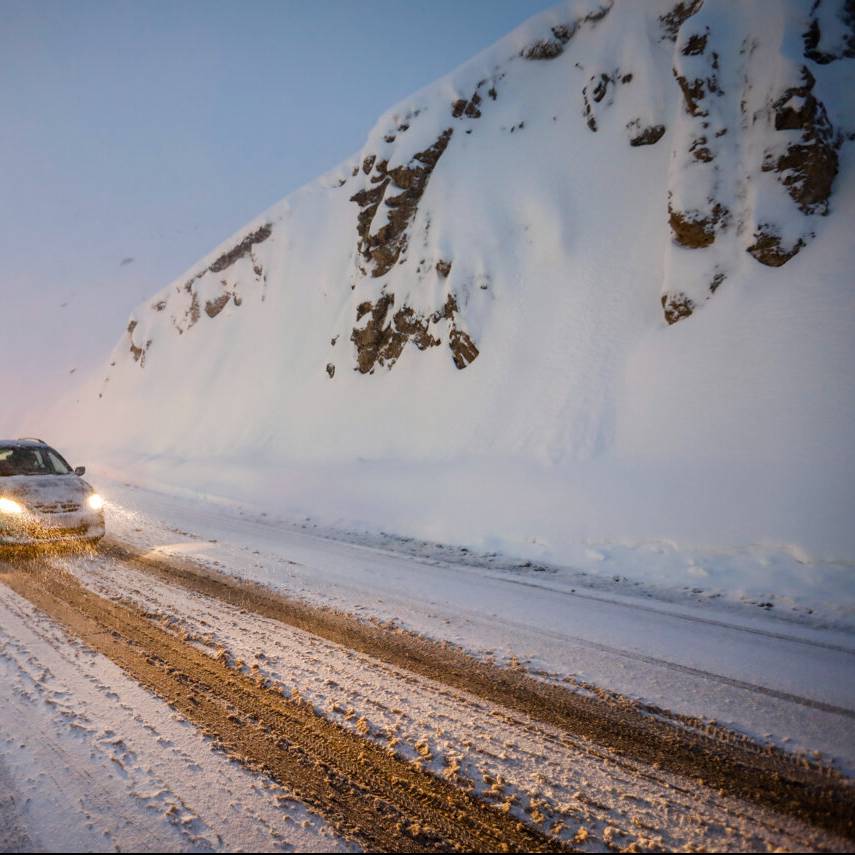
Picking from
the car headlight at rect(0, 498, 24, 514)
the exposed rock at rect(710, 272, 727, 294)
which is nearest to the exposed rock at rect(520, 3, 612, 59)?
the exposed rock at rect(710, 272, 727, 294)

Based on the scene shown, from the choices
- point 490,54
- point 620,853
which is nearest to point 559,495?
point 620,853

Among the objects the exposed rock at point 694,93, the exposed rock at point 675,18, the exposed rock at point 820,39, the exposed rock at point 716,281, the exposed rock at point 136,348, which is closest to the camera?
the exposed rock at point 820,39

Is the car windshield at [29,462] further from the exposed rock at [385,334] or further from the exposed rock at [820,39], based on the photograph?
the exposed rock at [820,39]

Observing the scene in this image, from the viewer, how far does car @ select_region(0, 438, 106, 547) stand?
602 cm

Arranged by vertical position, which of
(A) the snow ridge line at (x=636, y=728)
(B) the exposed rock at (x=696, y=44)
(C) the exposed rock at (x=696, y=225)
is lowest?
(A) the snow ridge line at (x=636, y=728)

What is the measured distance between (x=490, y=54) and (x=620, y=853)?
2710 centimetres

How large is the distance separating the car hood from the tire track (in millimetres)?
3782

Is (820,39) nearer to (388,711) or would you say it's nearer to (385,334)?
(385,334)

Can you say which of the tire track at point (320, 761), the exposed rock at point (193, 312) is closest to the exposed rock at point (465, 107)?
the tire track at point (320, 761)

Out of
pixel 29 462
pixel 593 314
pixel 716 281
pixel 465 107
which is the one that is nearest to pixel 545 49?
pixel 465 107

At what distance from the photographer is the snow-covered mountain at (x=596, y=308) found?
907 centimetres

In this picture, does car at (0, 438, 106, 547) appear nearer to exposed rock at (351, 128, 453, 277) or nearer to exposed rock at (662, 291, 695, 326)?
exposed rock at (662, 291, 695, 326)

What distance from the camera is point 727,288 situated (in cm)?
1162

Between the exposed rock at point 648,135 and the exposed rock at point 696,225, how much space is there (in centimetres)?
433
